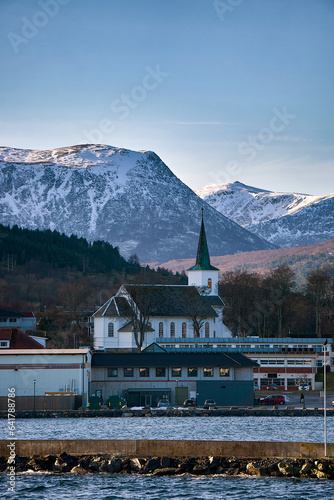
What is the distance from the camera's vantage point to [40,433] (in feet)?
194

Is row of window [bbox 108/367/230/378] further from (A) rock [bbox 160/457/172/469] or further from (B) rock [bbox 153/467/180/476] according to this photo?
(B) rock [bbox 153/467/180/476]

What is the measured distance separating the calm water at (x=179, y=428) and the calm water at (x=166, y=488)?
48.4 feet

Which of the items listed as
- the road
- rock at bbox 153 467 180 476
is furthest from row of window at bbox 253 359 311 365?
rock at bbox 153 467 180 476

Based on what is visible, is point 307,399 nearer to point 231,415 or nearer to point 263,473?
point 231,415

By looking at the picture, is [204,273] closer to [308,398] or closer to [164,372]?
[308,398]

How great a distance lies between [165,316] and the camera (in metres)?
135

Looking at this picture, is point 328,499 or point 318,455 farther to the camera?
point 318,455

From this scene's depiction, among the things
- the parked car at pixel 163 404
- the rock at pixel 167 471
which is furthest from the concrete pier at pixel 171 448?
the parked car at pixel 163 404

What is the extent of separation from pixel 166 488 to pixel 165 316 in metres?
97.7

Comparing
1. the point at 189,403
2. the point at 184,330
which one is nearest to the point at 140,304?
the point at 184,330

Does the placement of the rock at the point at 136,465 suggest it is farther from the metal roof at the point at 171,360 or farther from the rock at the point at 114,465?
the metal roof at the point at 171,360

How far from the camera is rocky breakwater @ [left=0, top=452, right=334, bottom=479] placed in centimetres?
3888

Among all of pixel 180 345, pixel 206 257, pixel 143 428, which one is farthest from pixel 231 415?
pixel 206 257

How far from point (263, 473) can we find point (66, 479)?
923 centimetres
